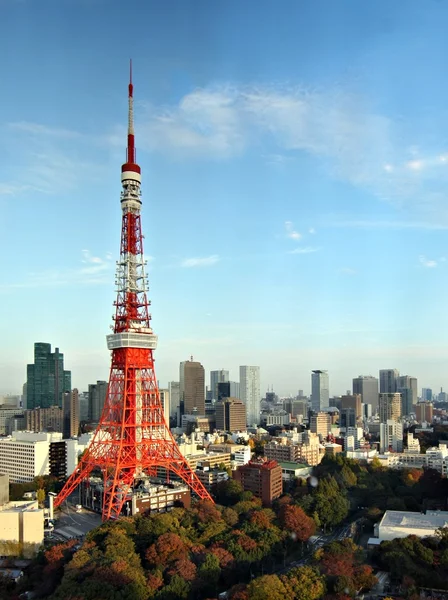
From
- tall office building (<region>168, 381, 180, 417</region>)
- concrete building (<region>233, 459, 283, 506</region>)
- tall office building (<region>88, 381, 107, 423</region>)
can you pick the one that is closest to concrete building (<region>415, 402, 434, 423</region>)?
tall office building (<region>168, 381, 180, 417</region>)

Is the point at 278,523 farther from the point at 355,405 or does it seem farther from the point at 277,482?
the point at 355,405

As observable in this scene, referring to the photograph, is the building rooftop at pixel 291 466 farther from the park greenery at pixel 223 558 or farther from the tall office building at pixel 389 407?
the tall office building at pixel 389 407

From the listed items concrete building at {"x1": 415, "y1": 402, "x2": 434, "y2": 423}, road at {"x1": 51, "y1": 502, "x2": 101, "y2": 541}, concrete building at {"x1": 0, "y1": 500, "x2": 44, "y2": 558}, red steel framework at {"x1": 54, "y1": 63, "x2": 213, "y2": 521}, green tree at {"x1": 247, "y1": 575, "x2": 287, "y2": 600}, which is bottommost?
concrete building at {"x1": 415, "y1": 402, "x2": 434, "y2": 423}

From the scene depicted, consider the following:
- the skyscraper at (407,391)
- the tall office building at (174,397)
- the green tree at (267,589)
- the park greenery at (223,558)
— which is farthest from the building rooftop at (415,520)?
the skyscraper at (407,391)

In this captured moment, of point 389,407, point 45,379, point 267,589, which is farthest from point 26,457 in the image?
point 389,407

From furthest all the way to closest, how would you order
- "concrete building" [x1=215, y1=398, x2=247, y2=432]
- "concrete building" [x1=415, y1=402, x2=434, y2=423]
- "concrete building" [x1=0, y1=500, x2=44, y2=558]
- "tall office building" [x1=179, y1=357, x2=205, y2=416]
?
"tall office building" [x1=179, y1=357, x2=205, y2=416], "concrete building" [x1=415, y1=402, x2=434, y2=423], "concrete building" [x1=215, y1=398, x2=247, y2=432], "concrete building" [x1=0, y1=500, x2=44, y2=558]

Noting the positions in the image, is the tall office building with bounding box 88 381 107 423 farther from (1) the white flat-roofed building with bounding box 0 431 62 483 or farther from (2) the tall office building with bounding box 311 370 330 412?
(2) the tall office building with bounding box 311 370 330 412
